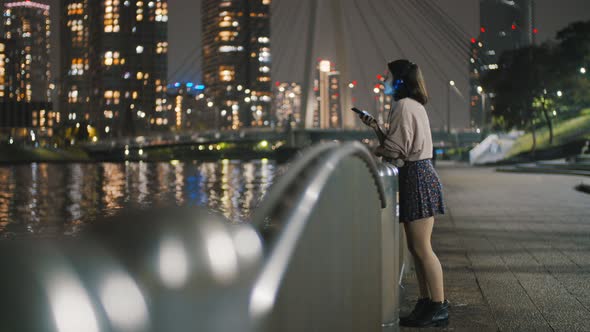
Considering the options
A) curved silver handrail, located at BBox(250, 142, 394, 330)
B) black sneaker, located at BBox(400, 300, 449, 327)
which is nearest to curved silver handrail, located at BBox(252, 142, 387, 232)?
curved silver handrail, located at BBox(250, 142, 394, 330)

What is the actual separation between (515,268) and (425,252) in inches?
127

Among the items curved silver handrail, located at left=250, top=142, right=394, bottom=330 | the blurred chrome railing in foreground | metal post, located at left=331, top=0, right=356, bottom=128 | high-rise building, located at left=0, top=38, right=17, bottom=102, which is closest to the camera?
the blurred chrome railing in foreground

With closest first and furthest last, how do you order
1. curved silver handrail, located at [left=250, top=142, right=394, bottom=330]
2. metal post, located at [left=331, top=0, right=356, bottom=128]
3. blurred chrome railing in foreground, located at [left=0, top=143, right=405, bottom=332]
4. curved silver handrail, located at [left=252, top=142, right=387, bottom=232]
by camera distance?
blurred chrome railing in foreground, located at [left=0, top=143, right=405, bottom=332]
curved silver handrail, located at [left=250, top=142, right=394, bottom=330]
curved silver handrail, located at [left=252, top=142, right=387, bottom=232]
metal post, located at [left=331, top=0, right=356, bottom=128]

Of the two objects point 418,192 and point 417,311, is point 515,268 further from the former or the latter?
point 418,192

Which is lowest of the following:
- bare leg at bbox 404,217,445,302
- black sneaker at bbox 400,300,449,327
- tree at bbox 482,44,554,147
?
black sneaker at bbox 400,300,449,327

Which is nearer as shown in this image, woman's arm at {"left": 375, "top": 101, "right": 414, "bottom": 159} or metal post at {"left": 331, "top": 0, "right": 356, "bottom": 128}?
woman's arm at {"left": 375, "top": 101, "right": 414, "bottom": 159}

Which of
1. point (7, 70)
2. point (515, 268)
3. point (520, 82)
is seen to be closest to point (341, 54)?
point (520, 82)

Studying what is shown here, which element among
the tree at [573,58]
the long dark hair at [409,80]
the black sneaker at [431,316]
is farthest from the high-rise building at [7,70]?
the black sneaker at [431,316]

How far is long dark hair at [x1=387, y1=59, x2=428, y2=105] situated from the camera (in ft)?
17.4

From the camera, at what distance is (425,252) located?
5.19 meters

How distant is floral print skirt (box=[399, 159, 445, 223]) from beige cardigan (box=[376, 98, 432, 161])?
71 mm

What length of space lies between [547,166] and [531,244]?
36.1 metres

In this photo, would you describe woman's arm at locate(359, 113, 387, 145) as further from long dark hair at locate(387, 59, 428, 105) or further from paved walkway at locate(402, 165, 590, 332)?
paved walkway at locate(402, 165, 590, 332)

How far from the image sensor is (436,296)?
5.18 meters
